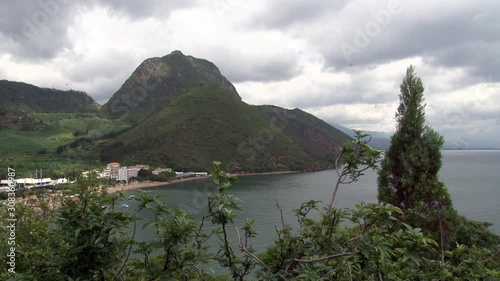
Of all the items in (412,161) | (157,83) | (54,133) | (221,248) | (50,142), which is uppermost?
(157,83)

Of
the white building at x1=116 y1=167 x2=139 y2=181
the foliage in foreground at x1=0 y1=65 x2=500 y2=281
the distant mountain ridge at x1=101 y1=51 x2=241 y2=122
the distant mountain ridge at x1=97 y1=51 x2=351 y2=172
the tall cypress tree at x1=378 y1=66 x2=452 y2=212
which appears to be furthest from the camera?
the distant mountain ridge at x1=101 y1=51 x2=241 y2=122

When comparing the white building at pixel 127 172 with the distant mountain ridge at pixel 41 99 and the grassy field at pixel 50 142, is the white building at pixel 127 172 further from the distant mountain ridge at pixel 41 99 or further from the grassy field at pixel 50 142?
the distant mountain ridge at pixel 41 99

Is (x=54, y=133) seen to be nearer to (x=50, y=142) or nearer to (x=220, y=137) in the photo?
(x=50, y=142)

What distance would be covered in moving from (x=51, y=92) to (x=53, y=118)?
36.2m

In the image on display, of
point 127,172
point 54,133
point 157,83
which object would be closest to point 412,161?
point 127,172

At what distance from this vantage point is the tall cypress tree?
5449 millimetres

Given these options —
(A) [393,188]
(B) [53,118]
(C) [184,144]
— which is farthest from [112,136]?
(A) [393,188]

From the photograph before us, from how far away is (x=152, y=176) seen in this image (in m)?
55.7

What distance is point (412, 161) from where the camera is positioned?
5.54 metres

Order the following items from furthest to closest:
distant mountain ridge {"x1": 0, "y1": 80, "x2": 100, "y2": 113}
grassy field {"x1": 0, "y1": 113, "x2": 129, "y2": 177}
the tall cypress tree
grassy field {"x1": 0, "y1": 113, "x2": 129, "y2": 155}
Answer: distant mountain ridge {"x1": 0, "y1": 80, "x2": 100, "y2": 113} < grassy field {"x1": 0, "y1": 113, "x2": 129, "y2": 155} < grassy field {"x1": 0, "y1": 113, "x2": 129, "y2": 177} < the tall cypress tree

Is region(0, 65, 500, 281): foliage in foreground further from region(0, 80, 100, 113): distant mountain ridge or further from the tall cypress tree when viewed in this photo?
region(0, 80, 100, 113): distant mountain ridge

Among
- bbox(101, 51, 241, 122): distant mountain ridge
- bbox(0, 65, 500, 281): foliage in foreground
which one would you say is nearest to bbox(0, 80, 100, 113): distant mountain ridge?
bbox(101, 51, 241, 122): distant mountain ridge

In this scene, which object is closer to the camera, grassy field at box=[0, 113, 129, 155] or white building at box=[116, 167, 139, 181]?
white building at box=[116, 167, 139, 181]

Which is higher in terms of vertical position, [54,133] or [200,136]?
[54,133]
